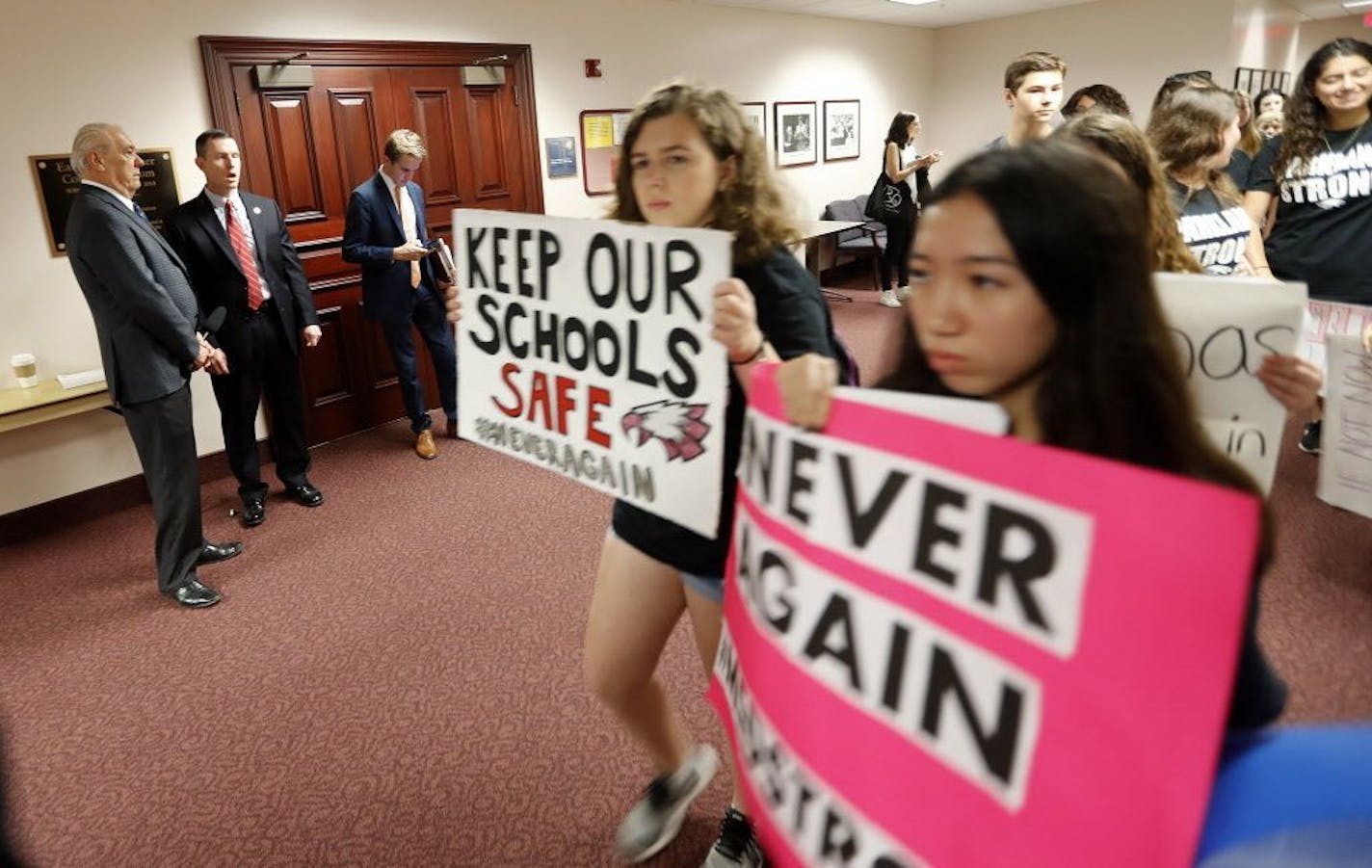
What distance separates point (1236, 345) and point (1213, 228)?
1050 millimetres

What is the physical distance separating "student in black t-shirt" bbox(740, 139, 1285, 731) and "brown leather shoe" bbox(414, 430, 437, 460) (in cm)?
402

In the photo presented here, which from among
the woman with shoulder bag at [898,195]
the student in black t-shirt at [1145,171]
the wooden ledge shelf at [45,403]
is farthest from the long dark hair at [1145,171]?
the woman with shoulder bag at [898,195]

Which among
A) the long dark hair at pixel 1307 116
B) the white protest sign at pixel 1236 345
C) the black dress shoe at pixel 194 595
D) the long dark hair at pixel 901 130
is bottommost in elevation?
the black dress shoe at pixel 194 595

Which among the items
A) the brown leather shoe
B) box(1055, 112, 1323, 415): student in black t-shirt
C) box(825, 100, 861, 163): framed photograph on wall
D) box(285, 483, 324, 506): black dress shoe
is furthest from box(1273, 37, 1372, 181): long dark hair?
box(825, 100, 861, 163): framed photograph on wall

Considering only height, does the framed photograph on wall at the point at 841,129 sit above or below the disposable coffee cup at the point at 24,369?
above

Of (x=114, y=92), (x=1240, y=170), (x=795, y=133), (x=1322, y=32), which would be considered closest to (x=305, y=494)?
(x=114, y=92)

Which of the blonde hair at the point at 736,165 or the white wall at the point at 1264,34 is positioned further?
the white wall at the point at 1264,34

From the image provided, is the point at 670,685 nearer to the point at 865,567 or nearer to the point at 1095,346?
the point at 865,567

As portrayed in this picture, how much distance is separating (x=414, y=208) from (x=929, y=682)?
4338mm

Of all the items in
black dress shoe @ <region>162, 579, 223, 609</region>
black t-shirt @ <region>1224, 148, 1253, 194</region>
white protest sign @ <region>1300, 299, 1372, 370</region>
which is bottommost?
black dress shoe @ <region>162, 579, 223, 609</region>

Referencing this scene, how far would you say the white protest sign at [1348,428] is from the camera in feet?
5.80

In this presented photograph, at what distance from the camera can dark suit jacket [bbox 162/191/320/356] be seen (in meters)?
3.50

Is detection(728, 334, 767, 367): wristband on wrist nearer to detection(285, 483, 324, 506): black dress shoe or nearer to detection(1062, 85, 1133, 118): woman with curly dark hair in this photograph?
detection(1062, 85, 1133, 118): woman with curly dark hair

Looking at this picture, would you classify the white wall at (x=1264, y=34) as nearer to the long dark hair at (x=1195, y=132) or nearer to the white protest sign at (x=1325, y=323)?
the white protest sign at (x=1325, y=323)
